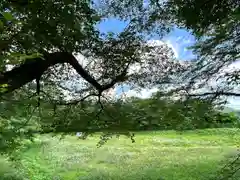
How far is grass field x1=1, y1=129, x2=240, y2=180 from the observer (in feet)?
33.9

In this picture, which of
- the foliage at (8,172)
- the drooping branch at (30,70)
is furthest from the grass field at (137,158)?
the drooping branch at (30,70)

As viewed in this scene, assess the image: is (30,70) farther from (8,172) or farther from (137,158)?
(137,158)

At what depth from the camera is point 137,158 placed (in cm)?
1236

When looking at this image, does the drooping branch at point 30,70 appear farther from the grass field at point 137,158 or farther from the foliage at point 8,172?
the foliage at point 8,172

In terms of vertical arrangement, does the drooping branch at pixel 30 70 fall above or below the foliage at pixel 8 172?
above

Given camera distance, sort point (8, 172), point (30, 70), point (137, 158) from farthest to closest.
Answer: point (137, 158)
point (8, 172)
point (30, 70)

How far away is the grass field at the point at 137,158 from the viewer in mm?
10328

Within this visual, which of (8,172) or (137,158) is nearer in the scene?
(8,172)

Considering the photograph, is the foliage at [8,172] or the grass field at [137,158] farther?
the grass field at [137,158]

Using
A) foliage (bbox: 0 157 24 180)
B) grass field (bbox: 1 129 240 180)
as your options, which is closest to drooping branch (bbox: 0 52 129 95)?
grass field (bbox: 1 129 240 180)

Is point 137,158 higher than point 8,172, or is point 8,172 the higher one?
point 137,158

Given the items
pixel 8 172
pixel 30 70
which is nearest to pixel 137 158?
pixel 8 172

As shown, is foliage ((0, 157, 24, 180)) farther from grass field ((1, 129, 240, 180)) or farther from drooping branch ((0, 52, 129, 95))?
drooping branch ((0, 52, 129, 95))

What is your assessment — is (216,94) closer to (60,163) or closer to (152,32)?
(152,32)
